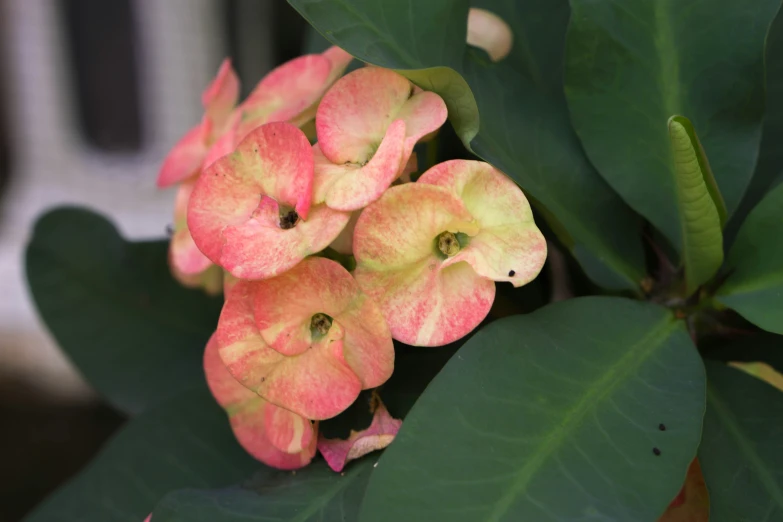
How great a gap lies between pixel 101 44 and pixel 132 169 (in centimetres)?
39

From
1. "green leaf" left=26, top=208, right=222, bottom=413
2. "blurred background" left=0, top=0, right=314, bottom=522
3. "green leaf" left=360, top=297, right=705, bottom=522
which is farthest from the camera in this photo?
"blurred background" left=0, top=0, right=314, bottom=522

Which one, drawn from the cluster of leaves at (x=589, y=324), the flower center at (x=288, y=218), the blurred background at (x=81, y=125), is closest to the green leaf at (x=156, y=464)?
the cluster of leaves at (x=589, y=324)

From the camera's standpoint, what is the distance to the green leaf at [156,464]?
0.53 metres

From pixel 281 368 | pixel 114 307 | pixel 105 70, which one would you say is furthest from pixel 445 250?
pixel 105 70

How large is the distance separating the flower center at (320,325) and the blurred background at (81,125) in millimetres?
1792

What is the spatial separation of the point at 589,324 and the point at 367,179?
0.14m

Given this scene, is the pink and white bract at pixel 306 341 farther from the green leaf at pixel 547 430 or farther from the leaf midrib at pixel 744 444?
the leaf midrib at pixel 744 444

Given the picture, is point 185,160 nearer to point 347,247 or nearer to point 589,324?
point 347,247

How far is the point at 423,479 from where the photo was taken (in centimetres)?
34

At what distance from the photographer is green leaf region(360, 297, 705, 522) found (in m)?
0.34

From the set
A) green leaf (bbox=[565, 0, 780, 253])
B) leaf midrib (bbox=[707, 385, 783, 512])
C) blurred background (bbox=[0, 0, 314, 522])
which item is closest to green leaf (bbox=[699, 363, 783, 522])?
leaf midrib (bbox=[707, 385, 783, 512])

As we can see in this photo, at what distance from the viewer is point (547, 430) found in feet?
1.19

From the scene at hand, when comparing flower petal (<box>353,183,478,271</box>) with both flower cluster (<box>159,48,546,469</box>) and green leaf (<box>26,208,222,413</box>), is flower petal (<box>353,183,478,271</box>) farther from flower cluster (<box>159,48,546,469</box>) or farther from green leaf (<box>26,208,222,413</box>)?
green leaf (<box>26,208,222,413</box>)

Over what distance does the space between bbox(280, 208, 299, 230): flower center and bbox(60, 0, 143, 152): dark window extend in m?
2.04
